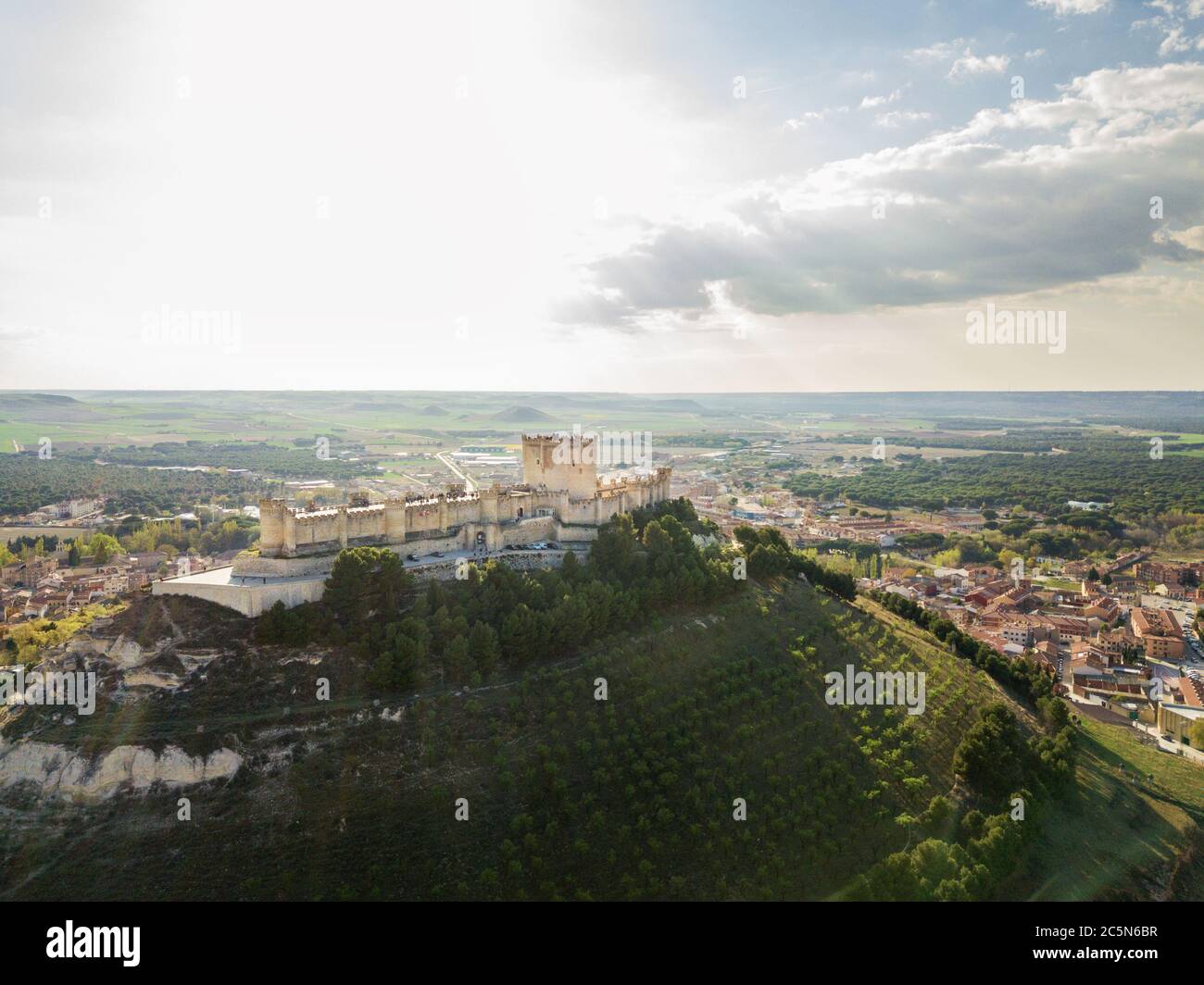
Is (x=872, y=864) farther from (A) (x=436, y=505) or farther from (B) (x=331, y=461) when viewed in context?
(B) (x=331, y=461)

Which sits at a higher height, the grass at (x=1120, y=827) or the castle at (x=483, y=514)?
the castle at (x=483, y=514)

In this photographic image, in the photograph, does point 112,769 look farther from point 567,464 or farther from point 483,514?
point 567,464

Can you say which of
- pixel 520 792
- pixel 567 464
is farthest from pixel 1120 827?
pixel 567 464

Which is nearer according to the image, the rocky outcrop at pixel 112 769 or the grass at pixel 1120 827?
the rocky outcrop at pixel 112 769

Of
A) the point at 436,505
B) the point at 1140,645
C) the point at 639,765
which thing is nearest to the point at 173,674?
the point at 436,505

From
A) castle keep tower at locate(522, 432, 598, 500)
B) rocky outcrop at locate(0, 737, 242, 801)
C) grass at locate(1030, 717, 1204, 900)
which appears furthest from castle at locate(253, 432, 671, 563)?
grass at locate(1030, 717, 1204, 900)

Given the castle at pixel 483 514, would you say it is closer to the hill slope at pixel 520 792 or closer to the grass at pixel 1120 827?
the hill slope at pixel 520 792

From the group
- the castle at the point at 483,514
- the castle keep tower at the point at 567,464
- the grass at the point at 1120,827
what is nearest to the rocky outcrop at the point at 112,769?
the castle at the point at 483,514
